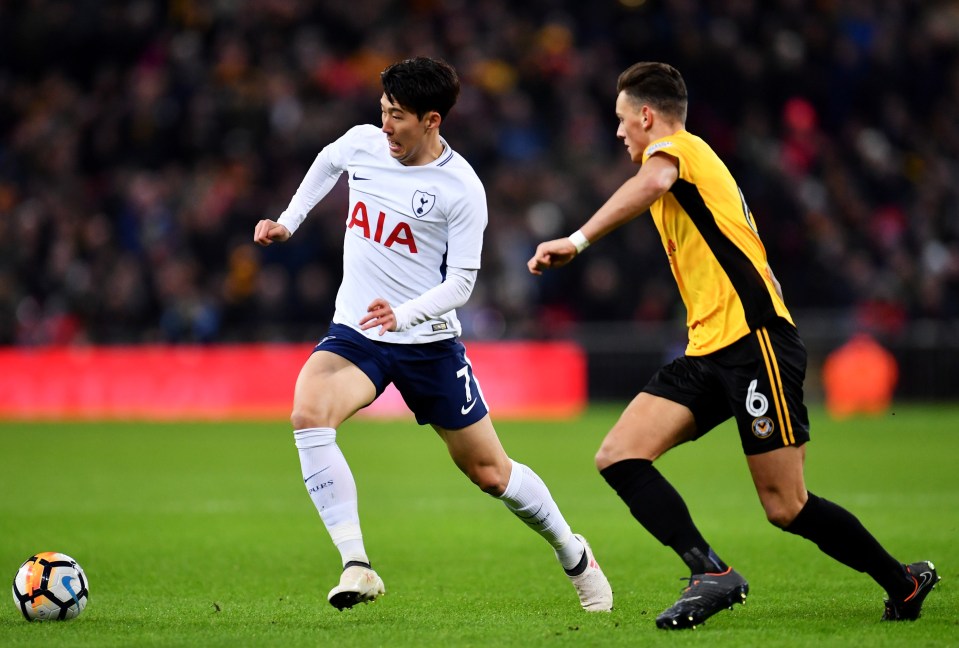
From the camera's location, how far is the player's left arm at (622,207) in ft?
17.8

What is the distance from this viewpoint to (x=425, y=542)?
30.8 ft

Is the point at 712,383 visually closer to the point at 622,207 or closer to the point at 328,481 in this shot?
the point at 622,207

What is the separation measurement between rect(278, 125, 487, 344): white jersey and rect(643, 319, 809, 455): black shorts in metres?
1.14

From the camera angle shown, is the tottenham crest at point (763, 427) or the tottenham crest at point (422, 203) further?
the tottenham crest at point (422, 203)

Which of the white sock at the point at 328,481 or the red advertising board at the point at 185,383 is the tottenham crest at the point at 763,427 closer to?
the white sock at the point at 328,481

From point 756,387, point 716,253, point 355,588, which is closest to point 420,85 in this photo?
point 716,253

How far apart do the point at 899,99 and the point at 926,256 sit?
3.05m

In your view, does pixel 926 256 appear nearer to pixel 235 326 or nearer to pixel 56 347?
pixel 235 326

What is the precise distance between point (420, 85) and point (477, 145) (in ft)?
51.4

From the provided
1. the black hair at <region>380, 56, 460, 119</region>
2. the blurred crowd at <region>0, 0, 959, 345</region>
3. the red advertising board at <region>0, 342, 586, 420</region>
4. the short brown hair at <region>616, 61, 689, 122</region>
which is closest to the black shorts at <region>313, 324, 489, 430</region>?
the black hair at <region>380, 56, 460, 119</region>

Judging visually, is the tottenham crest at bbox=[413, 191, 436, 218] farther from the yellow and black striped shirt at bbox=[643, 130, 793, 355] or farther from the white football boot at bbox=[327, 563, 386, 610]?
the white football boot at bbox=[327, 563, 386, 610]

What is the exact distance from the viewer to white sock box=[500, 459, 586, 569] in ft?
21.1

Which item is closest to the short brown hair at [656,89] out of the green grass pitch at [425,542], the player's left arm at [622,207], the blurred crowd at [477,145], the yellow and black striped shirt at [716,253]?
the yellow and black striped shirt at [716,253]

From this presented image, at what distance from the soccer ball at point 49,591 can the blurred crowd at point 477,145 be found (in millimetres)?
14237
